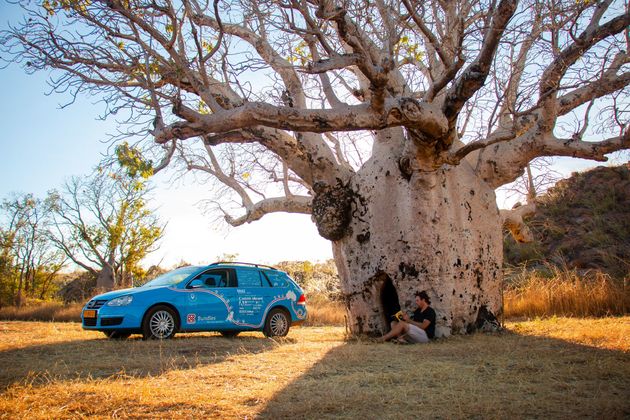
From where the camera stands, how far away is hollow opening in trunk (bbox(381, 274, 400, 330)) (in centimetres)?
1118

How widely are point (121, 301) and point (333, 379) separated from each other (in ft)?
20.3

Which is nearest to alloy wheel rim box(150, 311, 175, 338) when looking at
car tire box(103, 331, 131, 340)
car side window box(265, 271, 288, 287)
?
car tire box(103, 331, 131, 340)

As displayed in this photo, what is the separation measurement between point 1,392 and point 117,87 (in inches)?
230

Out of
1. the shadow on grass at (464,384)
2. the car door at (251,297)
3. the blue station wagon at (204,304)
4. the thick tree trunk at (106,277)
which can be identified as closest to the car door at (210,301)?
the blue station wagon at (204,304)

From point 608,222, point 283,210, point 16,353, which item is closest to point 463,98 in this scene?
point 283,210

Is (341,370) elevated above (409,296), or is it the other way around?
(409,296)

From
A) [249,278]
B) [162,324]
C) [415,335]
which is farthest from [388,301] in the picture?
[162,324]

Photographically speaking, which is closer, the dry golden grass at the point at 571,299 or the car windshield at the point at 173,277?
the car windshield at the point at 173,277

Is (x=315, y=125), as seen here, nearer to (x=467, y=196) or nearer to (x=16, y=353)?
(x=467, y=196)

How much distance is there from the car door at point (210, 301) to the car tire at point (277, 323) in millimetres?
981

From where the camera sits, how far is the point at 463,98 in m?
8.54

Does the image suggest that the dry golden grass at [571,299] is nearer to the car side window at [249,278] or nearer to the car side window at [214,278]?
the car side window at [249,278]

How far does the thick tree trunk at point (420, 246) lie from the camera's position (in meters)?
10.4

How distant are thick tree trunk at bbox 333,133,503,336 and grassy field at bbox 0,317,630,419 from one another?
1044mm
